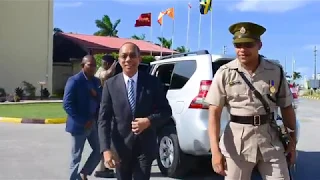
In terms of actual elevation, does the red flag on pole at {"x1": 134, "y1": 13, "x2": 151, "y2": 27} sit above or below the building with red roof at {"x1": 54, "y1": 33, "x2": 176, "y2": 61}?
above

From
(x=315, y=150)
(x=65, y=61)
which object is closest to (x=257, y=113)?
(x=315, y=150)

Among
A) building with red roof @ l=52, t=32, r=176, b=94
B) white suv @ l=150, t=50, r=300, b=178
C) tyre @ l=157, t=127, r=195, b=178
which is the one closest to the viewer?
white suv @ l=150, t=50, r=300, b=178

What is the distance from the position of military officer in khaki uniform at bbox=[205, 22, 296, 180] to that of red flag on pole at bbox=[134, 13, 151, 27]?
35.1m

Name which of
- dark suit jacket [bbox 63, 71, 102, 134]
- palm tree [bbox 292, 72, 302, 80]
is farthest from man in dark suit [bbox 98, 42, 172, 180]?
palm tree [bbox 292, 72, 302, 80]

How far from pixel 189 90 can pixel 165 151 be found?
1.09 metres

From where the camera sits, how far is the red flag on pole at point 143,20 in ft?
126

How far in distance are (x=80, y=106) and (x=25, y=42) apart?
93.9 feet

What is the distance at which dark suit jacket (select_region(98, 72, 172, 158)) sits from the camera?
3.86m

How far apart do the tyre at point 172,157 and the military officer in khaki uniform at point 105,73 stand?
32.5 inches

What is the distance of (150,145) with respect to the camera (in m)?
3.94

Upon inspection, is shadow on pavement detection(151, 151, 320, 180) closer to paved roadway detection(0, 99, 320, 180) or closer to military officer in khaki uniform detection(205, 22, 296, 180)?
paved roadway detection(0, 99, 320, 180)

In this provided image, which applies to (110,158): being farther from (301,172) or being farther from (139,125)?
(301,172)

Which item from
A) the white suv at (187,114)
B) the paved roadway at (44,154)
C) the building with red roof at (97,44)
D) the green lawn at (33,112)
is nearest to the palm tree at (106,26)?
the building with red roof at (97,44)

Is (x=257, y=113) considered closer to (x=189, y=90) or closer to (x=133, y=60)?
(x=133, y=60)
